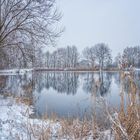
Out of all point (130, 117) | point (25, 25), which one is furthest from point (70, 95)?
point (130, 117)

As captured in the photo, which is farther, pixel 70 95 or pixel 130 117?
pixel 70 95

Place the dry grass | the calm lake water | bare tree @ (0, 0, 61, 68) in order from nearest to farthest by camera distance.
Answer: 1. the dry grass
2. the calm lake water
3. bare tree @ (0, 0, 61, 68)

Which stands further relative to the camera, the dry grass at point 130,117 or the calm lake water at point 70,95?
the calm lake water at point 70,95

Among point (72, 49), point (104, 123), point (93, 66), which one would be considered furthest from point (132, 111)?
point (72, 49)

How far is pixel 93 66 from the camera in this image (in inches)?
180

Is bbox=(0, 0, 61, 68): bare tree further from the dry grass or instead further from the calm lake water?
the dry grass

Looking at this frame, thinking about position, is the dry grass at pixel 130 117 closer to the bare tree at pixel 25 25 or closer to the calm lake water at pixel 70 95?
the calm lake water at pixel 70 95

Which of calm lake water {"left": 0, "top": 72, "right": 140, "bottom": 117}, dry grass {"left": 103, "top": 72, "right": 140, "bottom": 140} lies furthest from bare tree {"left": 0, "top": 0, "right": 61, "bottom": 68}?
dry grass {"left": 103, "top": 72, "right": 140, "bottom": 140}

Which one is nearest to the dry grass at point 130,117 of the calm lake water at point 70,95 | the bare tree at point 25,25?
the calm lake water at point 70,95

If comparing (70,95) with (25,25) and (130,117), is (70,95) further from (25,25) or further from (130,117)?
(130,117)

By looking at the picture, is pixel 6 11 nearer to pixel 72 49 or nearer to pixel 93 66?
pixel 93 66

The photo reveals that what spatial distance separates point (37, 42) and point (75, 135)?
11273mm

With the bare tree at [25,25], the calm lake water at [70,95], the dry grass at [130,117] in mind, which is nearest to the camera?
the dry grass at [130,117]

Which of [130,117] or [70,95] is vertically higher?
[130,117]
